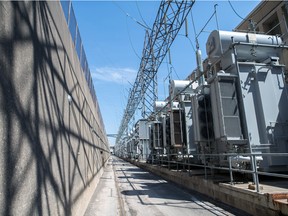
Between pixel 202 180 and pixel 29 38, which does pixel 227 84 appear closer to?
pixel 202 180

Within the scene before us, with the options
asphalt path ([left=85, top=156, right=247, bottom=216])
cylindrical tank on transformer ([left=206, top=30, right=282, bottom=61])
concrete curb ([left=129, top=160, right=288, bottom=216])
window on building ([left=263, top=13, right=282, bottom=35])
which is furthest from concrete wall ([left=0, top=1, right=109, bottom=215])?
window on building ([left=263, top=13, right=282, bottom=35])

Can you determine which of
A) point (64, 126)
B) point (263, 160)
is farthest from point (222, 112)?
point (64, 126)

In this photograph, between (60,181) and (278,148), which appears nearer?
(60,181)

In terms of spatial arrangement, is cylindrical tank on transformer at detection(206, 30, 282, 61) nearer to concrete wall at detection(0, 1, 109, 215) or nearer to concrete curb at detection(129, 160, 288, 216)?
concrete curb at detection(129, 160, 288, 216)

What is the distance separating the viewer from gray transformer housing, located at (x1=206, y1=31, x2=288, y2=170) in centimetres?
826

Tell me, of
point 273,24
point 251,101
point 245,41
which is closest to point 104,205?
point 251,101

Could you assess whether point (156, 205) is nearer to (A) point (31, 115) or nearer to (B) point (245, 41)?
(A) point (31, 115)

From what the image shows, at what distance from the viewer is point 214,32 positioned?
9906 millimetres

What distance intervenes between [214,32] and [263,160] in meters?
5.05

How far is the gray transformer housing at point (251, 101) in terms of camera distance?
27.1 ft

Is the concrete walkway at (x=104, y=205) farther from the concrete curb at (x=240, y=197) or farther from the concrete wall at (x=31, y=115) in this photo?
the concrete curb at (x=240, y=197)

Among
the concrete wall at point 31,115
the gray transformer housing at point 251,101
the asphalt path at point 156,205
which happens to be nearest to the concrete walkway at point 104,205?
the asphalt path at point 156,205

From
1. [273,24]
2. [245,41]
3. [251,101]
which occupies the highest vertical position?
[273,24]

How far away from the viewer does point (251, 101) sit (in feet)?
28.4
